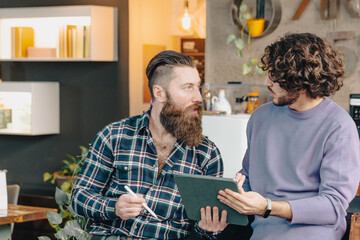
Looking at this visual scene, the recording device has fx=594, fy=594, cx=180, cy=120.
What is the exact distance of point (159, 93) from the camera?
242cm

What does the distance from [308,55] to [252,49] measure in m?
2.90

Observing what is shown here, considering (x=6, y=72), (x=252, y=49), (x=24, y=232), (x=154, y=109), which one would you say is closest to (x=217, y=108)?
(x=252, y=49)

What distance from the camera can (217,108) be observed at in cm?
416

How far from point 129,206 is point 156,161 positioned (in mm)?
309

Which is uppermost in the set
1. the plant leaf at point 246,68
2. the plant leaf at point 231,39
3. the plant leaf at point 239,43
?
the plant leaf at point 231,39

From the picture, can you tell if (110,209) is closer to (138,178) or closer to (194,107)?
(138,178)

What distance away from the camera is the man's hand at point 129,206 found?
2.12 m

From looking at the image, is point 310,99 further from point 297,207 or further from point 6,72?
point 6,72

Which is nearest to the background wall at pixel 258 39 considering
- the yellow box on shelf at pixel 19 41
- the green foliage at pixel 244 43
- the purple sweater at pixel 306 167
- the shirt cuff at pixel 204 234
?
the green foliage at pixel 244 43

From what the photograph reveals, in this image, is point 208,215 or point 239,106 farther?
point 239,106

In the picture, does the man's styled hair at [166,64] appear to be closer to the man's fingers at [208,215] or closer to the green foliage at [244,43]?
the man's fingers at [208,215]

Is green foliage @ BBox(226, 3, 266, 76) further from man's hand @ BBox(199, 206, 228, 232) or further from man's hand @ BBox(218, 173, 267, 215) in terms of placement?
man's hand @ BBox(218, 173, 267, 215)

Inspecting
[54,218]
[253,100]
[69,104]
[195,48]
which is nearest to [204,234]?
[54,218]

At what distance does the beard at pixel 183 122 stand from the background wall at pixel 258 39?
233 centimetres
